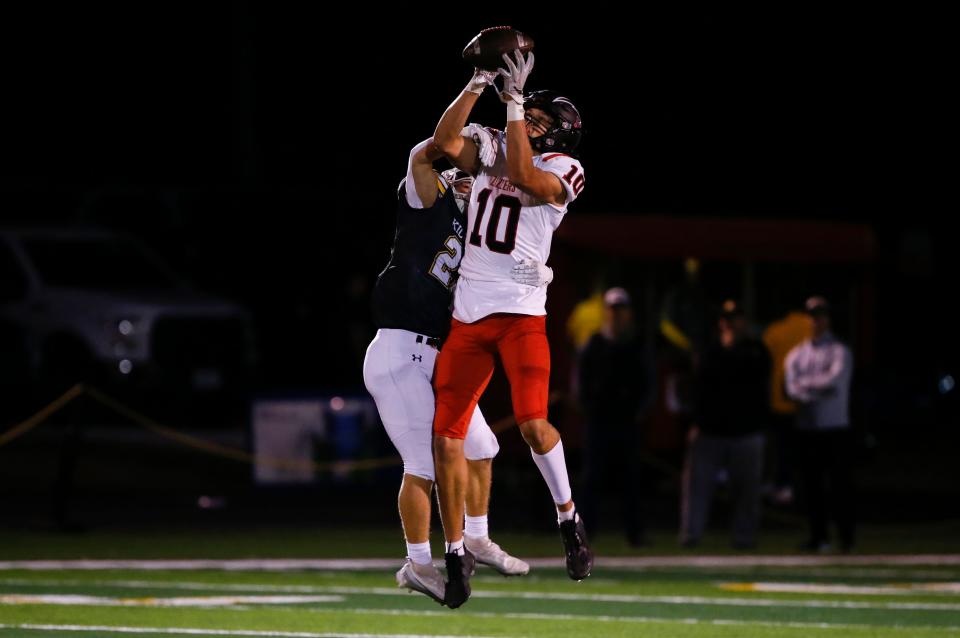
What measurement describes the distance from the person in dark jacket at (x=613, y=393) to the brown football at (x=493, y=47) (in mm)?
8844

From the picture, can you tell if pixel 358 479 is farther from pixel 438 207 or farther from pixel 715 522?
pixel 438 207

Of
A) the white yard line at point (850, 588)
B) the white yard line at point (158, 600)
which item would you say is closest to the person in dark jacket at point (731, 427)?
the white yard line at point (850, 588)

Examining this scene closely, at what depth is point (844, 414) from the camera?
1773 centimetres

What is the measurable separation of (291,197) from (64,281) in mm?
6831

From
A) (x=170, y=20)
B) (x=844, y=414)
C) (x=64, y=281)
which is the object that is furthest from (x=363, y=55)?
(x=844, y=414)

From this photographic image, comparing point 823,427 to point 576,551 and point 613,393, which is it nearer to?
point 613,393

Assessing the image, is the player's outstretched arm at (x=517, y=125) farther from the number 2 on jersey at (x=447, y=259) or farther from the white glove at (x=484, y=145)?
the number 2 on jersey at (x=447, y=259)

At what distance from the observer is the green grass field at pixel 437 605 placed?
13117 mm

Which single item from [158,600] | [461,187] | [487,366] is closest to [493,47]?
[461,187]

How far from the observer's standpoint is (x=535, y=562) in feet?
55.2

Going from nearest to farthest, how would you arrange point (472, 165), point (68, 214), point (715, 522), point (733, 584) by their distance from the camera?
point (472, 165), point (733, 584), point (715, 522), point (68, 214)

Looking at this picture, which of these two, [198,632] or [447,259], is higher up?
[447,259]

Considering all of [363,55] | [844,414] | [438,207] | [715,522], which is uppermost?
[363,55]

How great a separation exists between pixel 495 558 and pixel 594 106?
29.5m
